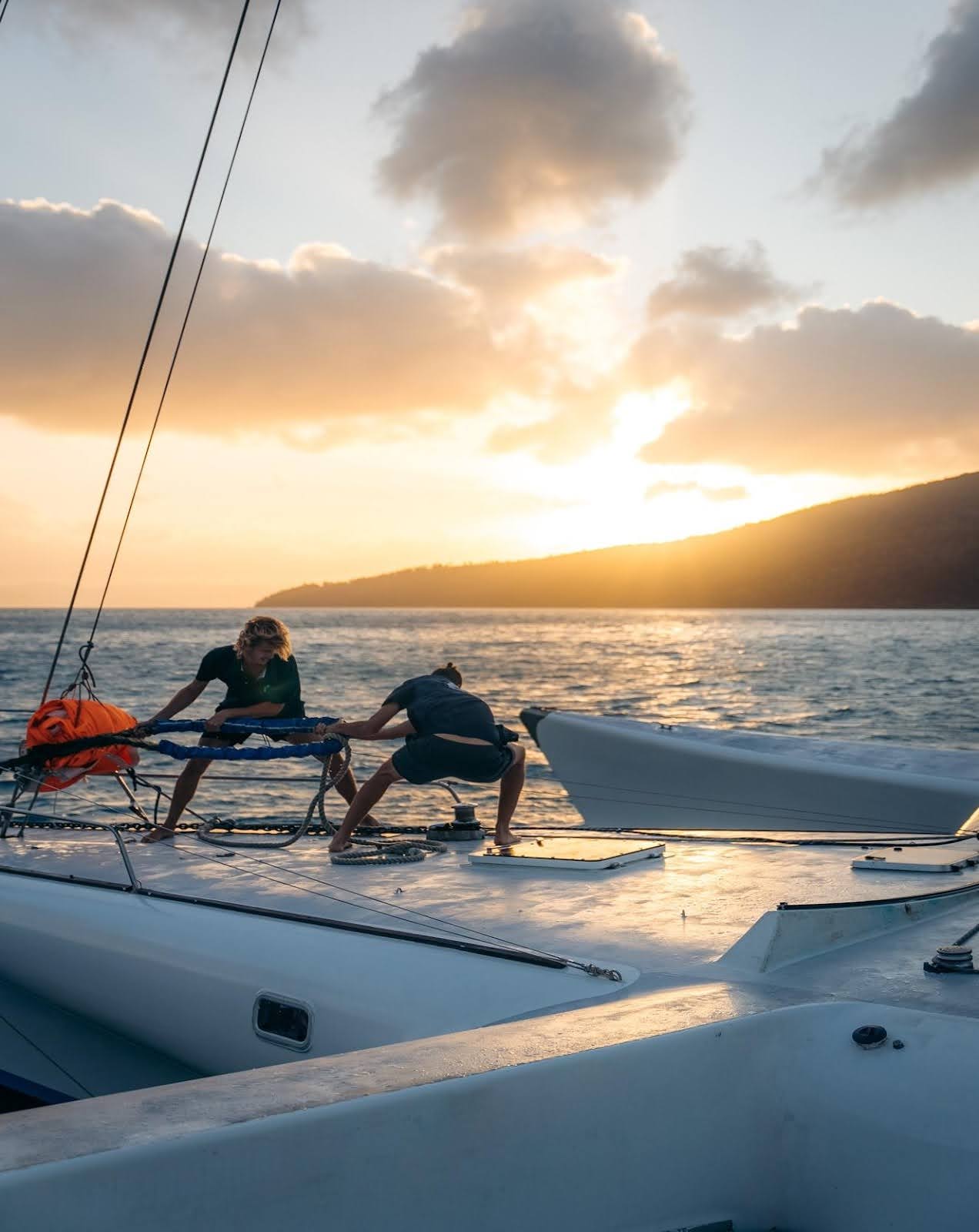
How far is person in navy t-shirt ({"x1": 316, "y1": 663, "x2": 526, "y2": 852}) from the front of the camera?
227 inches

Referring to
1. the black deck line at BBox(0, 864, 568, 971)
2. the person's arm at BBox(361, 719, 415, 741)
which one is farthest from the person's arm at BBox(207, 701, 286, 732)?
the black deck line at BBox(0, 864, 568, 971)

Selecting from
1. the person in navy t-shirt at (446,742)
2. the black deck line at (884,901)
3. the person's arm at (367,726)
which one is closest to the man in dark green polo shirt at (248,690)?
the person's arm at (367,726)

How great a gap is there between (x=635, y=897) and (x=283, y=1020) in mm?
1480

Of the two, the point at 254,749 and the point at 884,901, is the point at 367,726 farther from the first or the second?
the point at 884,901

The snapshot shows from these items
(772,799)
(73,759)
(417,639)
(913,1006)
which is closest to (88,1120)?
(913,1006)

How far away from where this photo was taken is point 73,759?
619 cm

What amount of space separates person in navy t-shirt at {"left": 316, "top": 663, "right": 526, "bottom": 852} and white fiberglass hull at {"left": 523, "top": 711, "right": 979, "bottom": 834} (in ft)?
14.0

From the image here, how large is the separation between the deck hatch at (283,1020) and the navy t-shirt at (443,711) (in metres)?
2.11

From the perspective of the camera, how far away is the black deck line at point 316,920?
364 cm

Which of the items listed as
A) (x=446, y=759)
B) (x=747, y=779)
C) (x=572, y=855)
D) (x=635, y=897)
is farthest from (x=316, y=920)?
(x=747, y=779)

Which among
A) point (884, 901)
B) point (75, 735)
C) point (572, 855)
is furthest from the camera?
point (75, 735)

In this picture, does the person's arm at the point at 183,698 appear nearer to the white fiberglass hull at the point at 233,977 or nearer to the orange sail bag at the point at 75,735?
the orange sail bag at the point at 75,735

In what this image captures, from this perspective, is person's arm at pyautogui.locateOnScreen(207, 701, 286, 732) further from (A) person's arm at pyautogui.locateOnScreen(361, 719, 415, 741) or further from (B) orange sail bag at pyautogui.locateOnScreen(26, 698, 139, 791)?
(A) person's arm at pyautogui.locateOnScreen(361, 719, 415, 741)

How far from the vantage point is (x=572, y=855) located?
16.9 feet
